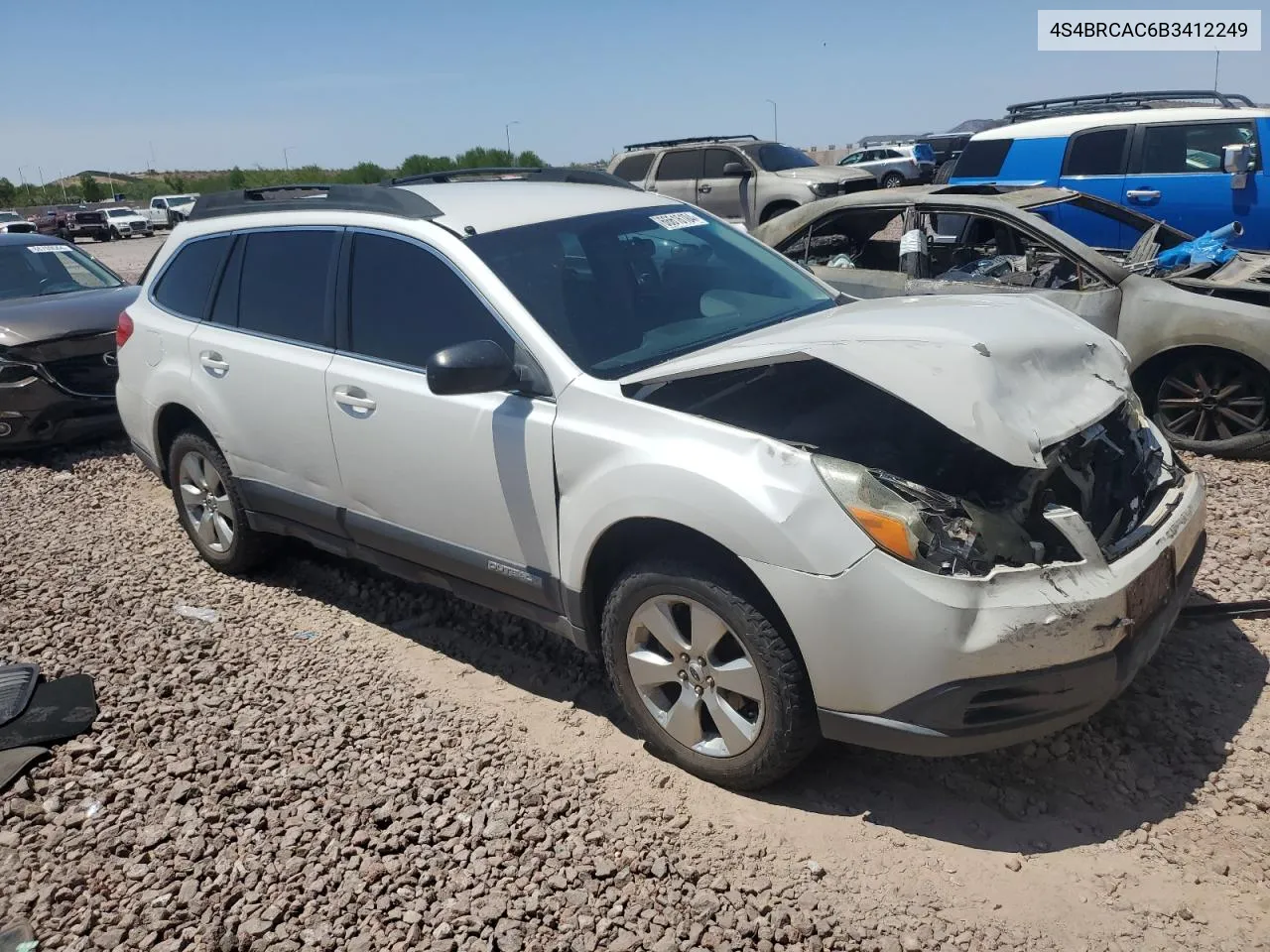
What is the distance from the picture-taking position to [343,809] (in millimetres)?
3205

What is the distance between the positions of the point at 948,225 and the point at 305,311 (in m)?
4.62

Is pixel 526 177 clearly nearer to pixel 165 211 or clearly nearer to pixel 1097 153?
pixel 1097 153

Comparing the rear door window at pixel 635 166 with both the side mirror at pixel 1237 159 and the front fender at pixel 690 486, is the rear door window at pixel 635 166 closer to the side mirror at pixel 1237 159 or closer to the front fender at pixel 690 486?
the side mirror at pixel 1237 159

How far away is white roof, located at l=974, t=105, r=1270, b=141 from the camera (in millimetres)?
9422

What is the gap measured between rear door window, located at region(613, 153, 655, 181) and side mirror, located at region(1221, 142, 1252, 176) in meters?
9.25

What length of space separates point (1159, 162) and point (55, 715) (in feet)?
33.7

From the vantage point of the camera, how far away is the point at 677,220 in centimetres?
433

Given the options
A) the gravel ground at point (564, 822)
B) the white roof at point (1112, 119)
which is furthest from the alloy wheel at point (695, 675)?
the white roof at point (1112, 119)

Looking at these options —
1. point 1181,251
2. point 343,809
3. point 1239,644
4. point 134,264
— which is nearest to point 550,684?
point 343,809

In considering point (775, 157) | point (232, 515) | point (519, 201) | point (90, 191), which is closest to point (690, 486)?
point (519, 201)

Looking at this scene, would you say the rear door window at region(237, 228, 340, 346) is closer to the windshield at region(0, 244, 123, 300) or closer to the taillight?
the taillight

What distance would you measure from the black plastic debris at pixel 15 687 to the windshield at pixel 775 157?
43.7ft

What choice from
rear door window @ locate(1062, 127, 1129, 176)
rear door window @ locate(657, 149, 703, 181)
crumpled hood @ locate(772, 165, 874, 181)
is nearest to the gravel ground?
rear door window @ locate(1062, 127, 1129, 176)

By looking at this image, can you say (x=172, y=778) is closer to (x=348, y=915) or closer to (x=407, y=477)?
(x=348, y=915)
